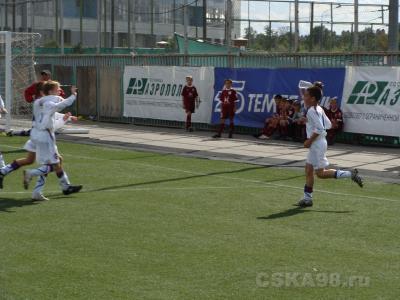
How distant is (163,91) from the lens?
27.3 meters

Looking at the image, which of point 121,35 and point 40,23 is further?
point 40,23

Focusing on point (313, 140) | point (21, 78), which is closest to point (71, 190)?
point (313, 140)

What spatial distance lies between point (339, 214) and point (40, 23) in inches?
1029

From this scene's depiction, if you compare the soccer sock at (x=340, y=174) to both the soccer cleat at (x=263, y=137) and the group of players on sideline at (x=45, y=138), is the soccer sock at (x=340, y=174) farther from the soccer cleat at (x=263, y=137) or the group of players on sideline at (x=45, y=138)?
the soccer cleat at (x=263, y=137)

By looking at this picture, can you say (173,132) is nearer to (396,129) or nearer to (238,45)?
(238,45)

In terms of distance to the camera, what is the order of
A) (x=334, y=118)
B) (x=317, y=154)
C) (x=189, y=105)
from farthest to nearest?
(x=189, y=105) → (x=334, y=118) → (x=317, y=154)

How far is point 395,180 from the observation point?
1470 centimetres

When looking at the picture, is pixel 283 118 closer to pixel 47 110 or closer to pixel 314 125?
pixel 314 125

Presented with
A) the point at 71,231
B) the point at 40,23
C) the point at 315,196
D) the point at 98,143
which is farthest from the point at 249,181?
the point at 40,23

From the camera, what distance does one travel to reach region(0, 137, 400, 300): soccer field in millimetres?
7250

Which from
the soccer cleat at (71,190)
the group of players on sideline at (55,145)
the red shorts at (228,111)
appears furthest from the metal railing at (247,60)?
the soccer cleat at (71,190)

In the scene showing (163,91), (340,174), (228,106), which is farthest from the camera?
(163,91)

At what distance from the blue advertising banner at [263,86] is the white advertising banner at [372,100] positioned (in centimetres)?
36

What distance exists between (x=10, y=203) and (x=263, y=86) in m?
12.9
